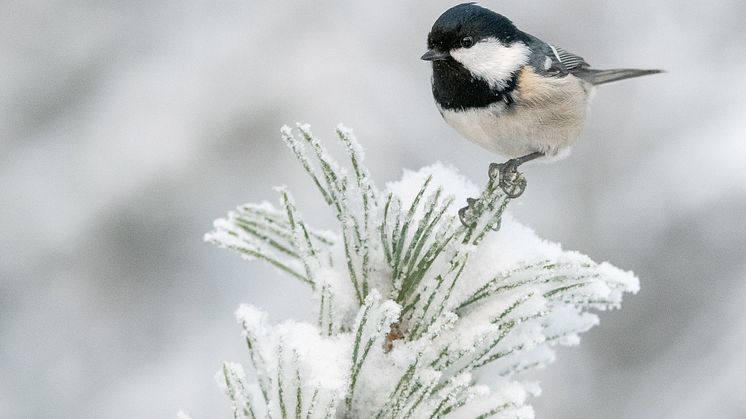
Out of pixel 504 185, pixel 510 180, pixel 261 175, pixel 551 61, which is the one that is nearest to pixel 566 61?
pixel 551 61

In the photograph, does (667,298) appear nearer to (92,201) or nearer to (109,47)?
(92,201)

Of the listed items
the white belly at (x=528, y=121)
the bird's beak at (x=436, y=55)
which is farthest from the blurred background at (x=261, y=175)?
the bird's beak at (x=436, y=55)

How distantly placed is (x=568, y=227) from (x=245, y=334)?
2.77 meters

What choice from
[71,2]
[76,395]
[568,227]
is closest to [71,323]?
[76,395]

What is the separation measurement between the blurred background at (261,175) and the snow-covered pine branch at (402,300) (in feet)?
6.31

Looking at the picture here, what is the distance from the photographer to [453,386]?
0.66 meters

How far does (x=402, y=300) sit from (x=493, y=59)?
2.38ft

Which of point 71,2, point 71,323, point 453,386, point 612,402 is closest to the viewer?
point 453,386

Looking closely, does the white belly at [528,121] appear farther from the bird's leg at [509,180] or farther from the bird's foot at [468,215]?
the bird's foot at [468,215]

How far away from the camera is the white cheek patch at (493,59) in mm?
1330

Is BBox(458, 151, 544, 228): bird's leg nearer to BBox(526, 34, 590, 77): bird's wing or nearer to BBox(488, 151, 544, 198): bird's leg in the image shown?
BBox(488, 151, 544, 198): bird's leg

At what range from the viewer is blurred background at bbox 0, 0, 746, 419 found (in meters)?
2.97

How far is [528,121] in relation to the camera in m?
1.41

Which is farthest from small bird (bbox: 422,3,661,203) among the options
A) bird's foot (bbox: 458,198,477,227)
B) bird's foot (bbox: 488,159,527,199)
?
bird's foot (bbox: 458,198,477,227)
